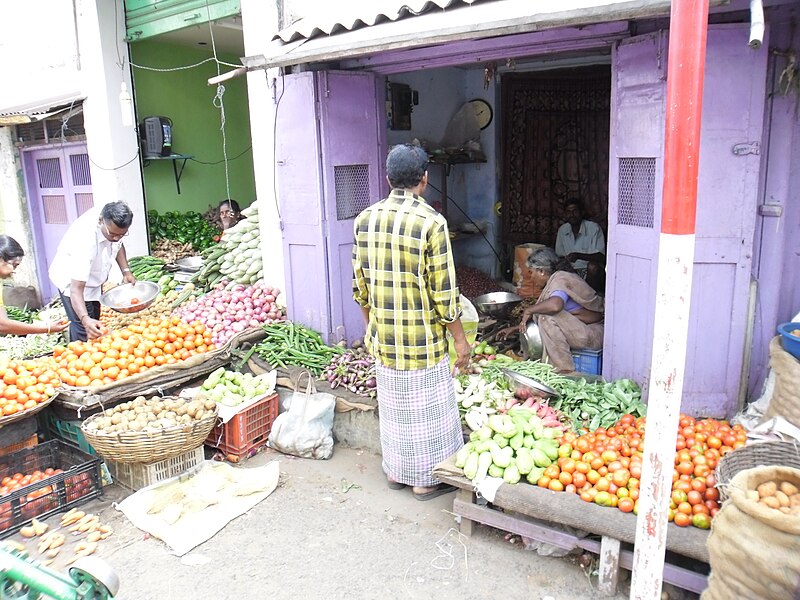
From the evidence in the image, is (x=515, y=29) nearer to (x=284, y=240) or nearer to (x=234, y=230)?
(x=284, y=240)

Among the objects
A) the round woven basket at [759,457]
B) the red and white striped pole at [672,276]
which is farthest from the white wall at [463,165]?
the red and white striped pole at [672,276]

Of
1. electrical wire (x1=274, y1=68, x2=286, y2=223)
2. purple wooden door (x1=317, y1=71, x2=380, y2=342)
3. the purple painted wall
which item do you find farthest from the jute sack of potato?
electrical wire (x1=274, y1=68, x2=286, y2=223)

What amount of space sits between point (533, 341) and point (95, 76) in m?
6.82

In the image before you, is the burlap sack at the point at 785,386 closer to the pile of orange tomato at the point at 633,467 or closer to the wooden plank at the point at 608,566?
the pile of orange tomato at the point at 633,467

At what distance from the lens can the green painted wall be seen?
9234 millimetres

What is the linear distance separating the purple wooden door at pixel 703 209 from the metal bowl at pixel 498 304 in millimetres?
2062

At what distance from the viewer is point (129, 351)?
5.32 meters

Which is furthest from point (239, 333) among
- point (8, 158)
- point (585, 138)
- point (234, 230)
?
point (8, 158)

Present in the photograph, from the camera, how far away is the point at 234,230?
759 cm

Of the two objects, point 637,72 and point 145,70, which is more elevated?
point 145,70

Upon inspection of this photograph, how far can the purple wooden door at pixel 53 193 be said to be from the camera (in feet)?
31.4

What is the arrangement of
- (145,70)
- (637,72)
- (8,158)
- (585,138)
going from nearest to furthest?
(637,72)
(585,138)
(145,70)
(8,158)

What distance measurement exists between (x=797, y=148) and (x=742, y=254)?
0.74 m

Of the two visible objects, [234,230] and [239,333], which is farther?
[234,230]
